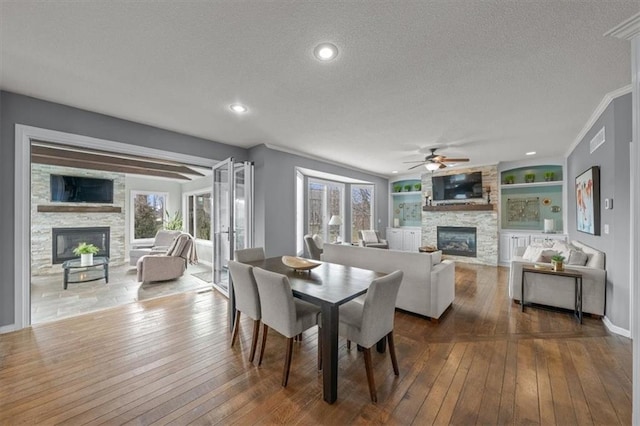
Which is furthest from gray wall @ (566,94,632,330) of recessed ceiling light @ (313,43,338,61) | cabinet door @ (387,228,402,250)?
cabinet door @ (387,228,402,250)

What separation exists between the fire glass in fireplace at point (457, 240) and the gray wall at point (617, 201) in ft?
11.9

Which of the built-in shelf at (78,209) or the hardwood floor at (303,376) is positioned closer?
the hardwood floor at (303,376)

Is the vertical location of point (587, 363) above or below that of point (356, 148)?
below

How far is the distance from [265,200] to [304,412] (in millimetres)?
3347

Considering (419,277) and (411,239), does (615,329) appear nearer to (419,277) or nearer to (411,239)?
(419,277)

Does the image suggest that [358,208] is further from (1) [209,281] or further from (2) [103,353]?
(2) [103,353]

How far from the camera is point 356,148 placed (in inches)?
191

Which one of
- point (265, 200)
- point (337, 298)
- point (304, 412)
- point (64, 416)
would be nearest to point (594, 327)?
point (337, 298)

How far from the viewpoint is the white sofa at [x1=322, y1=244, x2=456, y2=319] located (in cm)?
303

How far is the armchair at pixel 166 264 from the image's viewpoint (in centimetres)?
461

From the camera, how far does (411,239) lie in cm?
812

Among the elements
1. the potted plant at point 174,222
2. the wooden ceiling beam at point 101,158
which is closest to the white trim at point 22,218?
the wooden ceiling beam at point 101,158

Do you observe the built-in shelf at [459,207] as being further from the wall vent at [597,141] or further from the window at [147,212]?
the window at [147,212]

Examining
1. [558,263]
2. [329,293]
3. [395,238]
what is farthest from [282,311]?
[395,238]
